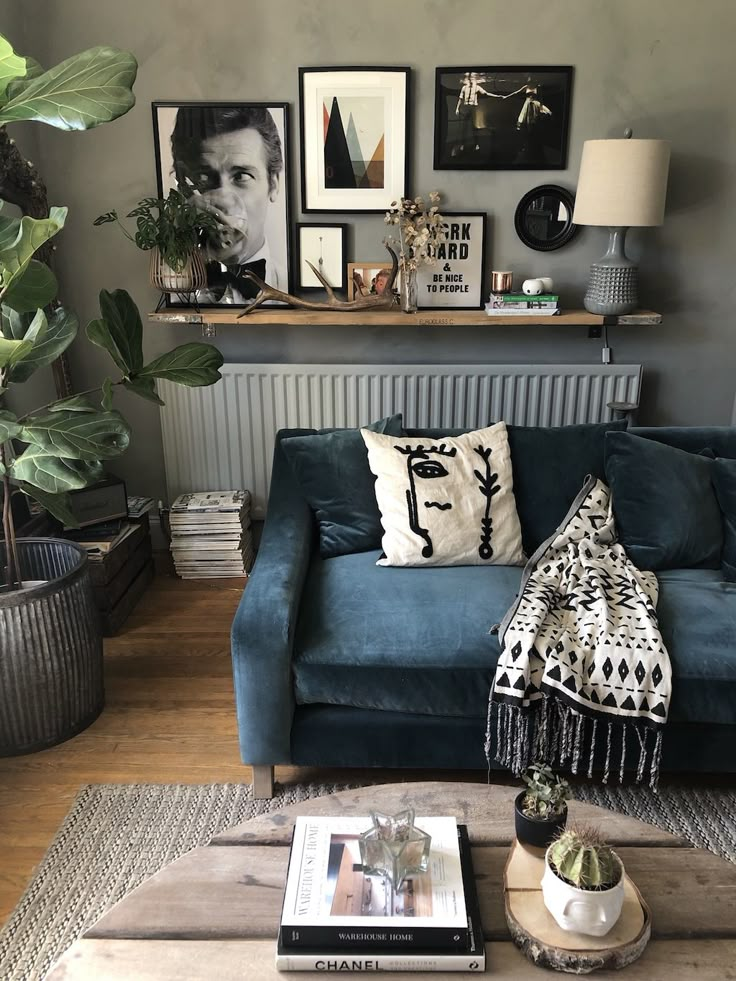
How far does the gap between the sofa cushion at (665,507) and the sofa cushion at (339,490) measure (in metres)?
0.75

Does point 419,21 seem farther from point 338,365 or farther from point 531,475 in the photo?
point 531,475

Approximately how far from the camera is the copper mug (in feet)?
10.3

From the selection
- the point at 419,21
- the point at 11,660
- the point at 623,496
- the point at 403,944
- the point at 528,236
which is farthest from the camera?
the point at 528,236

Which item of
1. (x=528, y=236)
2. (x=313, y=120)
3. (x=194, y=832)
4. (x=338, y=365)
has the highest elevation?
(x=313, y=120)

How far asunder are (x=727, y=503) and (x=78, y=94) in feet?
6.62

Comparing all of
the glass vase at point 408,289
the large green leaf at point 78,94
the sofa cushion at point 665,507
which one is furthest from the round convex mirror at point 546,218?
the large green leaf at point 78,94

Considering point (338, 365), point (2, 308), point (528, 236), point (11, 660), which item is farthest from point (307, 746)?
point (528, 236)

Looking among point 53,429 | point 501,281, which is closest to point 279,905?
point 53,429

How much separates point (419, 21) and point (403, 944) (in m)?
3.01

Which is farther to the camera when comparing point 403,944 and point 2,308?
point 2,308

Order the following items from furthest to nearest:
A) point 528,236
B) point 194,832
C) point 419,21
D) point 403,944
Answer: point 528,236 < point 419,21 < point 194,832 < point 403,944

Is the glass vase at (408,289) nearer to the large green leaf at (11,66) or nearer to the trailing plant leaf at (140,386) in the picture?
the trailing plant leaf at (140,386)

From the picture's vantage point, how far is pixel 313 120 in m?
3.10

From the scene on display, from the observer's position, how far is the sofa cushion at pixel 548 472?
2.51 m
